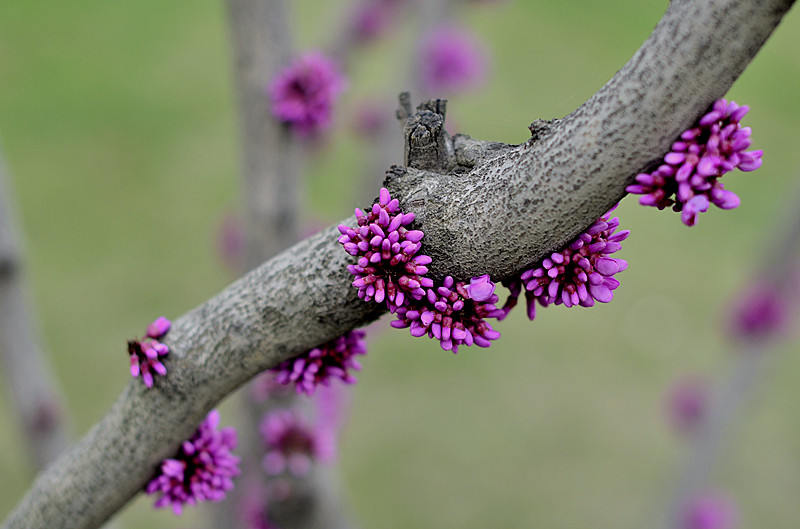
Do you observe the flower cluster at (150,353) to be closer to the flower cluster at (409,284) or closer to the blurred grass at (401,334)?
the flower cluster at (409,284)

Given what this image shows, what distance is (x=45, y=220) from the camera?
4.13 meters

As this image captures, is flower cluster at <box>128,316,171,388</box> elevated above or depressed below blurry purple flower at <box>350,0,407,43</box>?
below

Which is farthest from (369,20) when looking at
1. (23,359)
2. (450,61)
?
(23,359)

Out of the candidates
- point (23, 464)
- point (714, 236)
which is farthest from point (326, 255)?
point (714, 236)

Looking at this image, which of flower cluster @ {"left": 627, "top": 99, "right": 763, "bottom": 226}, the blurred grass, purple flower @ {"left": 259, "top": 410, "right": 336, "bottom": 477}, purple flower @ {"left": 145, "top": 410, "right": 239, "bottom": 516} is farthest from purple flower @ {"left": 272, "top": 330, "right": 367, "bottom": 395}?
the blurred grass

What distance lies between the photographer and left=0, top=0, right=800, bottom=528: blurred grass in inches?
128

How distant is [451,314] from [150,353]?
355 mm

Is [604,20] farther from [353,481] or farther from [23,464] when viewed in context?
[23,464]

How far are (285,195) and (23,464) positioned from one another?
8.67ft

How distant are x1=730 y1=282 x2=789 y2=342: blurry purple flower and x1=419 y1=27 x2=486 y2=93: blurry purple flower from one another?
99cm

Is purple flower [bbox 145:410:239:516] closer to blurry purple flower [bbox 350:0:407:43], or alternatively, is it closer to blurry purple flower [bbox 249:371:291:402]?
blurry purple flower [bbox 249:371:291:402]

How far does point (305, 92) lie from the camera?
1.24 meters

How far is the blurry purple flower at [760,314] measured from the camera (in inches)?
68.6

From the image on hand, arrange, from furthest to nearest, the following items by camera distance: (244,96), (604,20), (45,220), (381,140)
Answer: (604,20)
(45,220)
(381,140)
(244,96)
